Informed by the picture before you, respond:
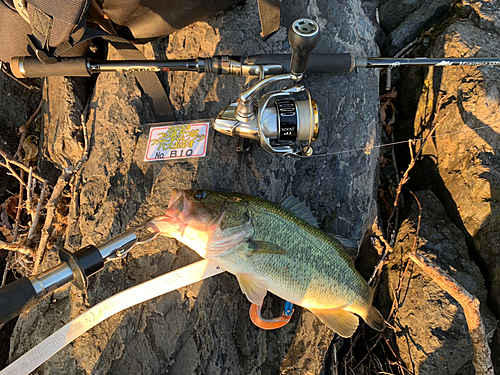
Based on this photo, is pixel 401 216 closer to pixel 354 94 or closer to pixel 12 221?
pixel 354 94

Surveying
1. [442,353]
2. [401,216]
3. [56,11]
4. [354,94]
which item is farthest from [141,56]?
[442,353]

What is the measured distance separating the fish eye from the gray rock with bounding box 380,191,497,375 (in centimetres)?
225

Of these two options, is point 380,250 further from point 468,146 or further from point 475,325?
point 468,146

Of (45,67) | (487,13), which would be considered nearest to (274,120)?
(45,67)

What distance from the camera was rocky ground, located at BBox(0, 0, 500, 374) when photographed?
8.87 ft

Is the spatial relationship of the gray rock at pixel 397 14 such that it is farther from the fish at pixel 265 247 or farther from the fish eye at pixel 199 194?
the fish eye at pixel 199 194

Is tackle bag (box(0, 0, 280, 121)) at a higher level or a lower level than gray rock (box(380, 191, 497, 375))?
higher

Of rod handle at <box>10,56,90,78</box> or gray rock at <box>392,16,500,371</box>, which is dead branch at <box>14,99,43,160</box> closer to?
rod handle at <box>10,56,90,78</box>

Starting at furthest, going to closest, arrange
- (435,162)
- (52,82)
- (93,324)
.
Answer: (435,162) → (52,82) → (93,324)

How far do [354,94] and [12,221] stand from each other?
13.4 feet

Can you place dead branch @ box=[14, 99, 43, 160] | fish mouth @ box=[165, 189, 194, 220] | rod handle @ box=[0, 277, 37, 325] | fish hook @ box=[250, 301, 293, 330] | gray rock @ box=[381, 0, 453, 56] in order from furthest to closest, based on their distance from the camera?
gray rock @ box=[381, 0, 453, 56], dead branch @ box=[14, 99, 43, 160], fish hook @ box=[250, 301, 293, 330], fish mouth @ box=[165, 189, 194, 220], rod handle @ box=[0, 277, 37, 325]

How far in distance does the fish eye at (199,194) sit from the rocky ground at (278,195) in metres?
0.50

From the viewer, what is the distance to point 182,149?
292 centimetres

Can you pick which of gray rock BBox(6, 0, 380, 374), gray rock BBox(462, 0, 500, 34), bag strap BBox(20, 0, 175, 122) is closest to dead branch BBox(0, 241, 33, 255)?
gray rock BBox(6, 0, 380, 374)
